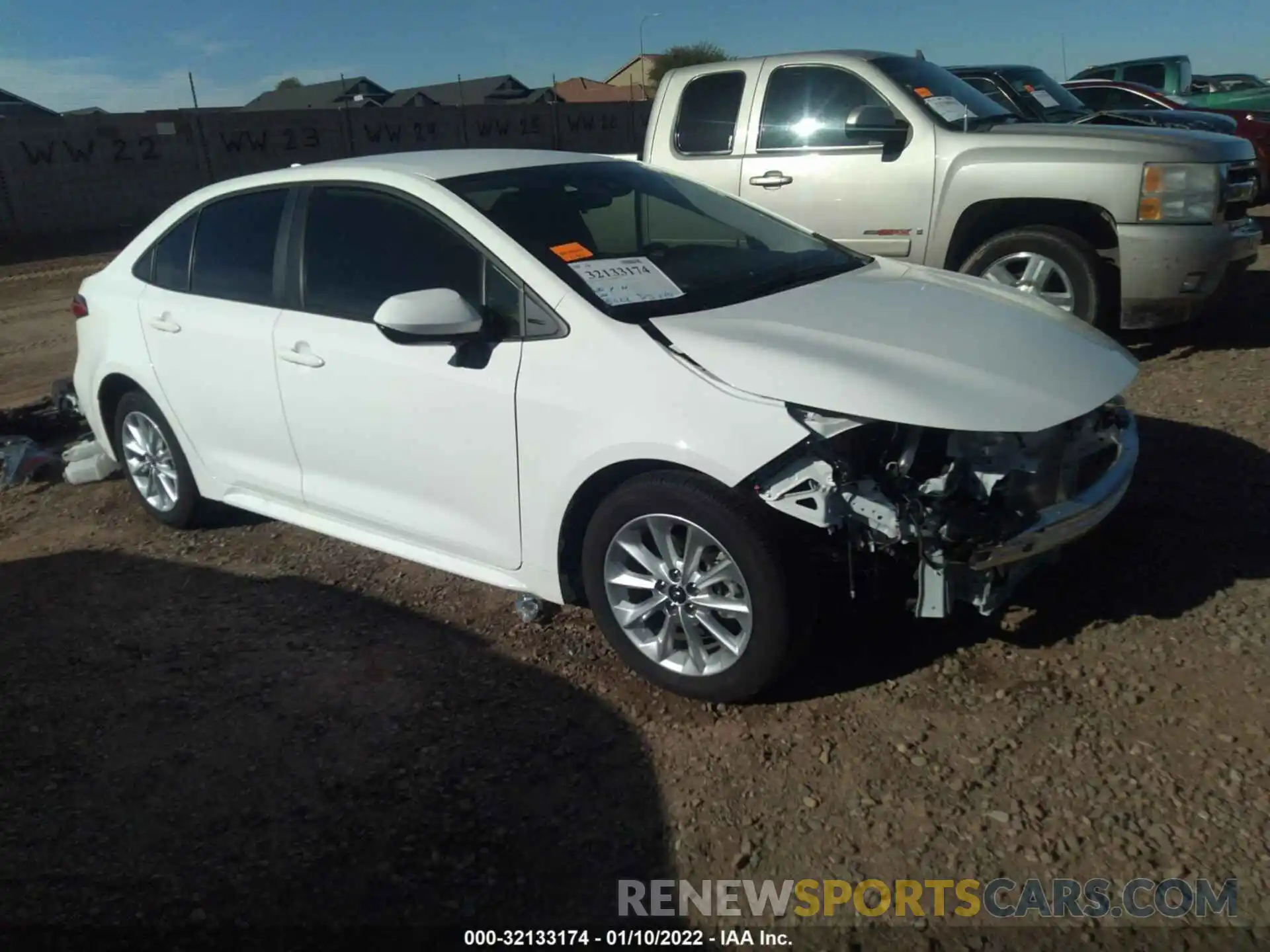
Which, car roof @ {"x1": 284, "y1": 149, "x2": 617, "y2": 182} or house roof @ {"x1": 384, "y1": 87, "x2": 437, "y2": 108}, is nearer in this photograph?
car roof @ {"x1": 284, "y1": 149, "x2": 617, "y2": 182}

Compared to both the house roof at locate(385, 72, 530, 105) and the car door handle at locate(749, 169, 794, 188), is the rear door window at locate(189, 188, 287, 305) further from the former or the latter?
the house roof at locate(385, 72, 530, 105)

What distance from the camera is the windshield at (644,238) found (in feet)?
11.5

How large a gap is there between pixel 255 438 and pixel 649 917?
2.71 metres

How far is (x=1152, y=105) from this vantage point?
11.9 meters

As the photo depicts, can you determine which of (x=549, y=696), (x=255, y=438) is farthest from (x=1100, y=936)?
(x=255, y=438)

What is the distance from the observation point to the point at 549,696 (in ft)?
11.4

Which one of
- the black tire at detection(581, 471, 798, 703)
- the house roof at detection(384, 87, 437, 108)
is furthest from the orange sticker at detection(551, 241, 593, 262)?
the house roof at detection(384, 87, 437, 108)

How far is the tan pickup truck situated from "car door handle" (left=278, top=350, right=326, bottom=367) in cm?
261

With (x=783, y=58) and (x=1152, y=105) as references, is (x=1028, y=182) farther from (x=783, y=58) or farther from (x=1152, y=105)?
(x=1152, y=105)

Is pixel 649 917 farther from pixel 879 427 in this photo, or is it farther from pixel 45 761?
pixel 45 761

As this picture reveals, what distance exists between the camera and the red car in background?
11477 mm

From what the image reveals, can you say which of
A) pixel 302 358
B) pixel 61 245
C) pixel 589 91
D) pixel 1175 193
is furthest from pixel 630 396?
pixel 589 91

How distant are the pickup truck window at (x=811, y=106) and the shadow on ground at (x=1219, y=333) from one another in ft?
7.66

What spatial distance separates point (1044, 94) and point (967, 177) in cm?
342
